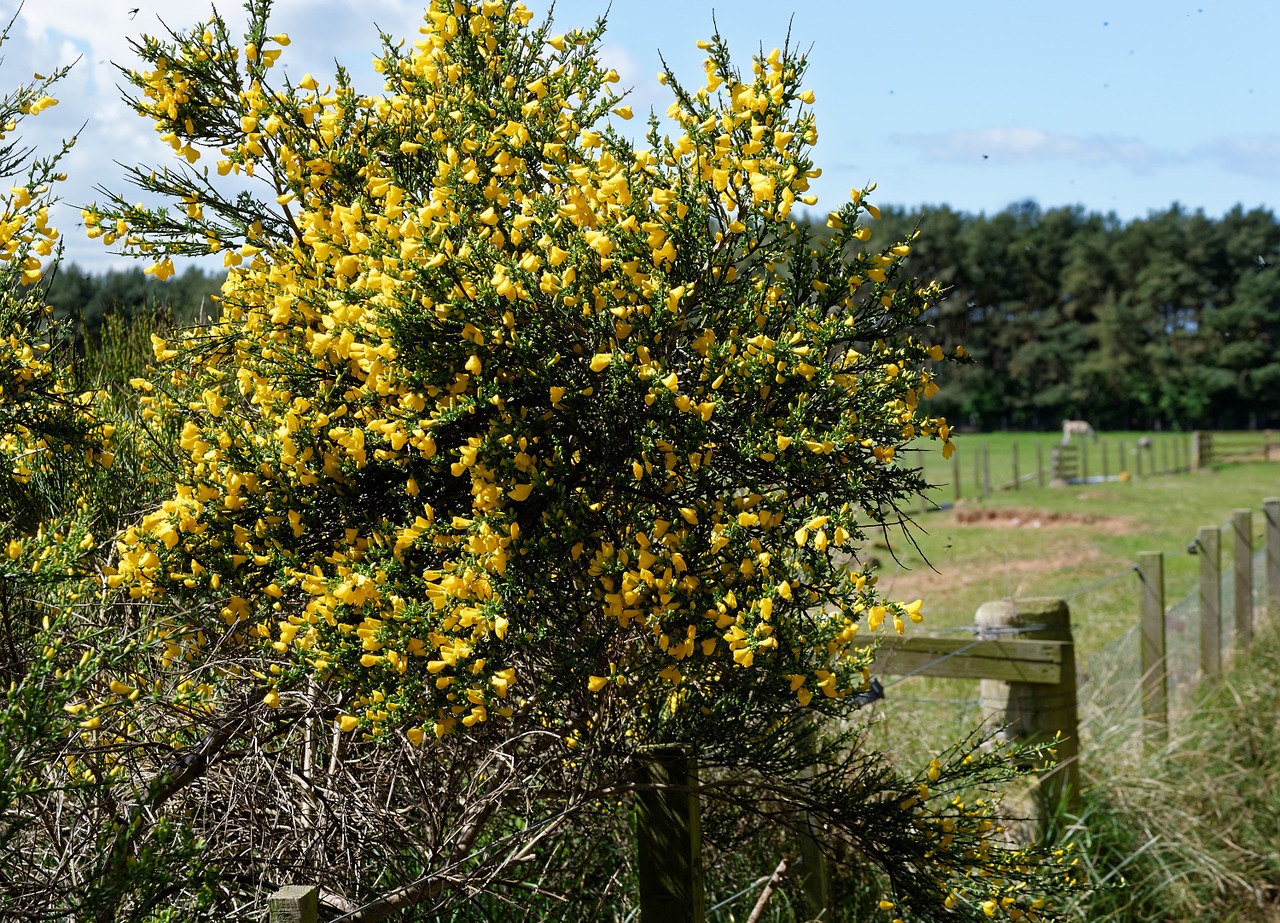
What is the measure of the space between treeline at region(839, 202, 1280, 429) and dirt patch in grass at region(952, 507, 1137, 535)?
133 ft

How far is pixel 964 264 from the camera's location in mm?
82312

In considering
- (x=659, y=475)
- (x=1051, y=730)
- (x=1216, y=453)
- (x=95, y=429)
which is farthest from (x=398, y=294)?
(x=1216, y=453)

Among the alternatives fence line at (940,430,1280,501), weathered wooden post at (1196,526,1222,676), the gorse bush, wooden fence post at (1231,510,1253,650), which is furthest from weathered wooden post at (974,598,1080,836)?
fence line at (940,430,1280,501)

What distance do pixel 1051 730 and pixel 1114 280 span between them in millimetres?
83492

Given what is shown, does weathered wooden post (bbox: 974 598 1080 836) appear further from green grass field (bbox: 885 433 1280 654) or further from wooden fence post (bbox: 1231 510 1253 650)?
wooden fence post (bbox: 1231 510 1253 650)

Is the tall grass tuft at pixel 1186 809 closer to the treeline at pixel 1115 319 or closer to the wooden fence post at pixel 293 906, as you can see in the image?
the wooden fence post at pixel 293 906

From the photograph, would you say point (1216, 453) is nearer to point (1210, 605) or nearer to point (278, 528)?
point (1210, 605)

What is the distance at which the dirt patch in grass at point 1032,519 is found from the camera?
26812 millimetres

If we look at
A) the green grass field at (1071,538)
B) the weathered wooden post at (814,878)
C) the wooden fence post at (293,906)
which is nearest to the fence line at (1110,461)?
the green grass field at (1071,538)

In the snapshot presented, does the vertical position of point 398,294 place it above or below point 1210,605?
above

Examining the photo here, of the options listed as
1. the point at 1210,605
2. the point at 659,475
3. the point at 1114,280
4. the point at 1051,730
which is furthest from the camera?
the point at 1114,280

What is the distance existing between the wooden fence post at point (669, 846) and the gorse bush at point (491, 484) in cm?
18

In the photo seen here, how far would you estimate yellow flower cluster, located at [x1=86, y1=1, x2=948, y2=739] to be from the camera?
2.97 metres

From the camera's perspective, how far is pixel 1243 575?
343 inches
